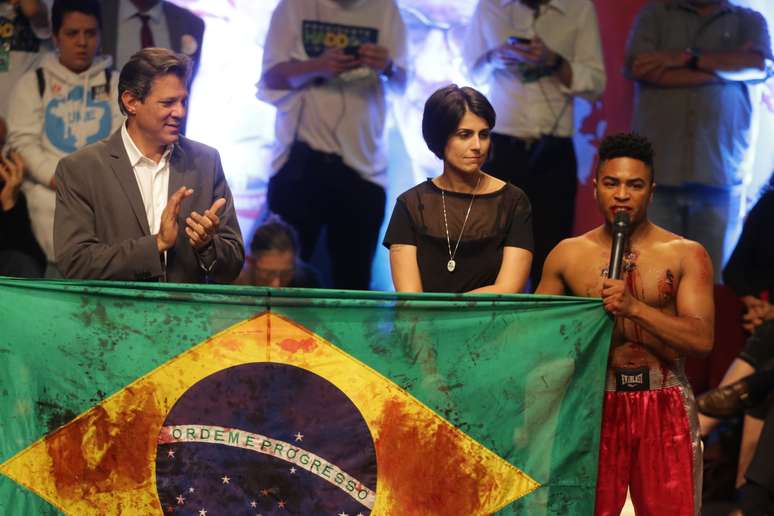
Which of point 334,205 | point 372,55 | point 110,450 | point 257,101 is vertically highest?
point 372,55

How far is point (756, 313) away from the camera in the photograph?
18.9ft

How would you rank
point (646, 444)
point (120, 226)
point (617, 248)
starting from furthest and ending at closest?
point (120, 226)
point (646, 444)
point (617, 248)

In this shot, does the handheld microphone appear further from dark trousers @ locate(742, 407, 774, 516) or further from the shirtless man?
dark trousers @ locate(742, 407, 774, 516)

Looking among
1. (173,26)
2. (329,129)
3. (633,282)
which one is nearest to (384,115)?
(329,129)

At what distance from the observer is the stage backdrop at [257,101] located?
6.59 metres

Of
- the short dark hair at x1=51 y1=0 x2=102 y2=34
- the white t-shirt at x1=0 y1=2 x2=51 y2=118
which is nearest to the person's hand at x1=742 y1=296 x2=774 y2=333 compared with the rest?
the short dark hair at x1=51 y1=0 x2=102 y2=34

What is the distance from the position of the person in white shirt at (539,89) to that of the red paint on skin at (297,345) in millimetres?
2753

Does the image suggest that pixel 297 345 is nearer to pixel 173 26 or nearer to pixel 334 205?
pixel 334 205

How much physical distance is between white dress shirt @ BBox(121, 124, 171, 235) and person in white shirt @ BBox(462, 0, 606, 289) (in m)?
2.45

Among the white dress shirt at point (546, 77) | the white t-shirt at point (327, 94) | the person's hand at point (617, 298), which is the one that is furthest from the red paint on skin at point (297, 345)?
the white dress shirt at point (546, 77)

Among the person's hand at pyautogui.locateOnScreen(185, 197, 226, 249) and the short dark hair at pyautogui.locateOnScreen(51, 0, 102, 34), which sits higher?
the short dark hair at pyautogui.locateOnScreen(51, 0, 102, 34)

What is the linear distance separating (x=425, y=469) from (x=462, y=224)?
0.94 meters

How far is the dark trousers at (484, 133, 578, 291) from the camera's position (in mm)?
6070

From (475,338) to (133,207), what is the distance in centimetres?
123
